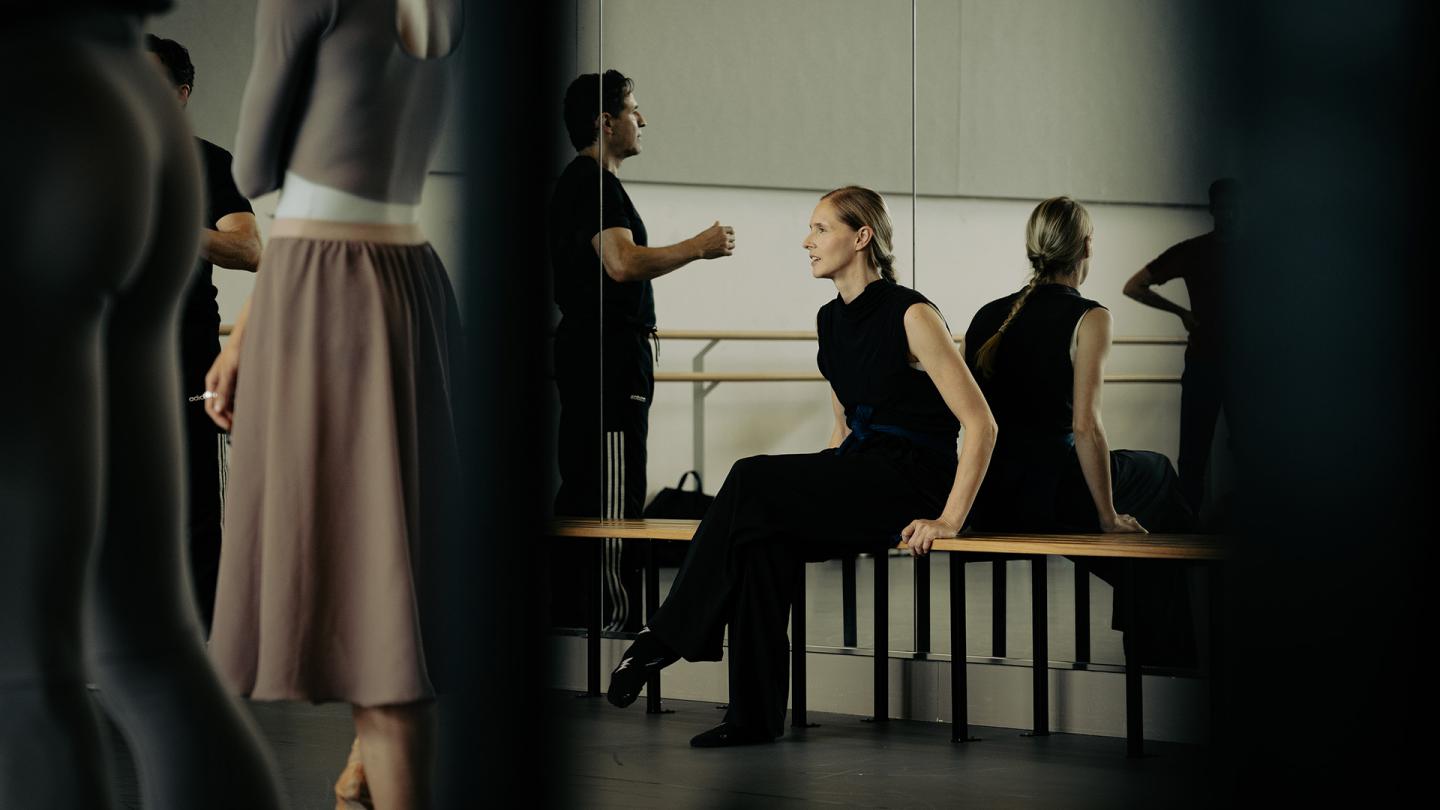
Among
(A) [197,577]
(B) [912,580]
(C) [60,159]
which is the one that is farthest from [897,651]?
(C) [60,159]

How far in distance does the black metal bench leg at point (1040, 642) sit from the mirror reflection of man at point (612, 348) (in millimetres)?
1169

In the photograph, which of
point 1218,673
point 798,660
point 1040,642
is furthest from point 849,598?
point 1218,673

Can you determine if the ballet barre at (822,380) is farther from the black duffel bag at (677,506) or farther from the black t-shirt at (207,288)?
the black t-shirt at (207,288)

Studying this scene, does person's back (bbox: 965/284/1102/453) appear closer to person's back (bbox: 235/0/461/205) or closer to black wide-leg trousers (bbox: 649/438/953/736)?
black wide-leg trousers (bbox: 649/438/953/736)

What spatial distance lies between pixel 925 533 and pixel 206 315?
1410 millimetres

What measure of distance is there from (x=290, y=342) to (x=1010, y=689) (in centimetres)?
249

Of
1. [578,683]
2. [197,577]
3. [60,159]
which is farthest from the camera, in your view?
[578,683]

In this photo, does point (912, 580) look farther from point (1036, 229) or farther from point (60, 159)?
point (60, 159)

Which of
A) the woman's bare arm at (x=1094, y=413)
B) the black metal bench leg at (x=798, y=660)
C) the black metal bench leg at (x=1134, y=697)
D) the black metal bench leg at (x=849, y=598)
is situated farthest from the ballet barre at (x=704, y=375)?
the black metal bench leg at (x=1134, y=697)

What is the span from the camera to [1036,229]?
4.05 metres

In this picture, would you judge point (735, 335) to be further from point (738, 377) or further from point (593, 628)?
point (593, 628)

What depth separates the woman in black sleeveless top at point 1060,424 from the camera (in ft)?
12.5

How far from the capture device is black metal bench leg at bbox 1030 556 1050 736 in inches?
152

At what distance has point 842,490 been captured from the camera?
12.3 feet
